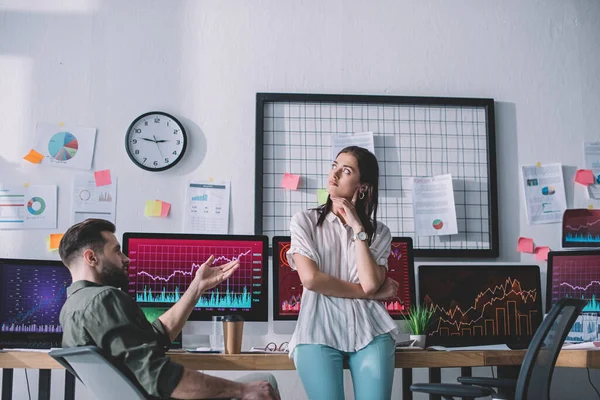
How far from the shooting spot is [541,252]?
3.34m

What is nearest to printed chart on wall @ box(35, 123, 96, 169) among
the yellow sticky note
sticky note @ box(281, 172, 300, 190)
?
the yellow sticky note

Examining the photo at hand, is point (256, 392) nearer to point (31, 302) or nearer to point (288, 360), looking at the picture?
point (288, 360)

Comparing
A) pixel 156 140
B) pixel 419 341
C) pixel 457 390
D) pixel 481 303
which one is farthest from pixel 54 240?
pixel 457 390

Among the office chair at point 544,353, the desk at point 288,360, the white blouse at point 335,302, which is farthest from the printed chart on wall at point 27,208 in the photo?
the office chair at point 544,353

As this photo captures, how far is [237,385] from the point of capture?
5.60ft

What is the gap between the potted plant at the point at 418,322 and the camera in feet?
8.95

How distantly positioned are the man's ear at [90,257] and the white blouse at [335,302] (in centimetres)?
64

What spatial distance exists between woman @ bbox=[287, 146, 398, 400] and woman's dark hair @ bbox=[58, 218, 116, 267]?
0.63 metres

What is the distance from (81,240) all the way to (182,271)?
36.9 inches

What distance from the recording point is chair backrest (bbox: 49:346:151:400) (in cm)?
151

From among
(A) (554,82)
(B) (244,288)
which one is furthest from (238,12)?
(A) (554,82)

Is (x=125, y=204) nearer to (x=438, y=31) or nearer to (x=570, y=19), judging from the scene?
(x=438, y=31)

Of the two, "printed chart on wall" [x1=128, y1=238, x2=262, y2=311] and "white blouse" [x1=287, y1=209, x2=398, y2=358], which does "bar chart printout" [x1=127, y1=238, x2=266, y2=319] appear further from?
"white blouse" [x1=287, y1=209, x2=398, y2=358]

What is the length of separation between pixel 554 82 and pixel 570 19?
0.34 m
